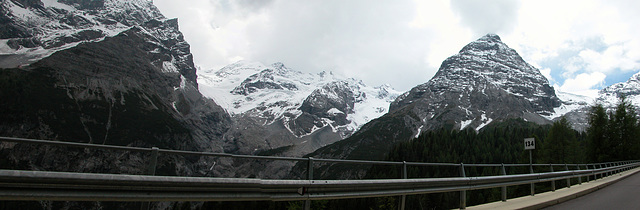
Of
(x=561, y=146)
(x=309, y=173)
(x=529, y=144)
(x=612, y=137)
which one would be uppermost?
(x=612, y=137)

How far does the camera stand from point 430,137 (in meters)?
162

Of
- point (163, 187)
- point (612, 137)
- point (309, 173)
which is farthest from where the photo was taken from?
point (612, 137)

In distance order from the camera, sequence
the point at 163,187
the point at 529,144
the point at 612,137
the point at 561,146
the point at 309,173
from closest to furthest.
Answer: the point at 163,187
the point at 309,173
the point at 529,144
the point at 612,137
the point at 561,146

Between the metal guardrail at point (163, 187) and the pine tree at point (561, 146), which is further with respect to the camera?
the pine tree at point (561, 146)

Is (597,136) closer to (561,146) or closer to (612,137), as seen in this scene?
(612,137)

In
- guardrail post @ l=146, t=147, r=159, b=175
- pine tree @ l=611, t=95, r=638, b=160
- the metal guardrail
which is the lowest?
the metal guardrail

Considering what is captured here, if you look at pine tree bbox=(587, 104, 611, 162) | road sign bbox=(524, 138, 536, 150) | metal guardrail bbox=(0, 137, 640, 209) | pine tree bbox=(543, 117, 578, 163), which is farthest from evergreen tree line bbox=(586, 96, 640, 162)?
metal guardrail bbox=(0, 137, 640, 209)

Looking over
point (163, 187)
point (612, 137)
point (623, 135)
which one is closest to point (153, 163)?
point (163, 187)

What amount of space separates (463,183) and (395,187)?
93.6 inches

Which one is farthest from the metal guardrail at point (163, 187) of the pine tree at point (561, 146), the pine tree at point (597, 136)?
the pine tree at point (597, 136)

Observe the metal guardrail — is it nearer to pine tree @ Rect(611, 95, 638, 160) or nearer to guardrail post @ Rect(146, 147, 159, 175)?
guardrail post @ Rect(146, 147, 159, 175)

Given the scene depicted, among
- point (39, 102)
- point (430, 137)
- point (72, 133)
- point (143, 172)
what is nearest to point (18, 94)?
point (39, 102)

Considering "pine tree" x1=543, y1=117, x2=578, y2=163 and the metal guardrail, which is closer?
the metal guardrail

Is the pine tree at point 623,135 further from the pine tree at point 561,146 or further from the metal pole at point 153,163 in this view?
the metal pole at point 153,163
